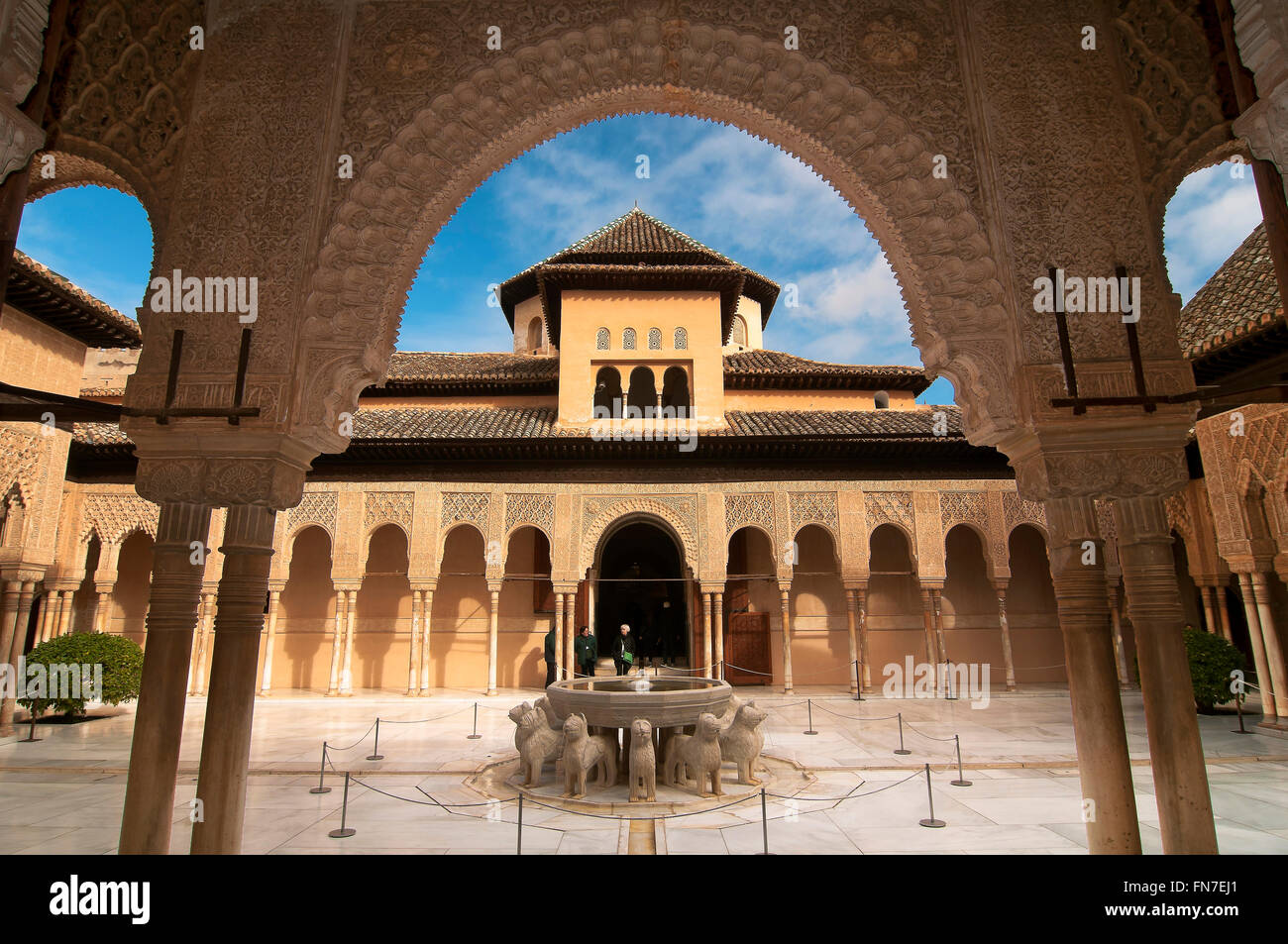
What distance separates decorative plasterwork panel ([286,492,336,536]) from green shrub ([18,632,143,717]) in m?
3.98

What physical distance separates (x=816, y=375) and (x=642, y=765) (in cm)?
1352

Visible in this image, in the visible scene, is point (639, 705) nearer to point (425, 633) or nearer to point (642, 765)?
point (642, 765)

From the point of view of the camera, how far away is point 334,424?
14.1 ft

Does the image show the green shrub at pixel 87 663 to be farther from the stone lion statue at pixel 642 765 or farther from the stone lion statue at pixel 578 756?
the stone lion statue at pixel 642 765

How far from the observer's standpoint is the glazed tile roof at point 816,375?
17.8 metres

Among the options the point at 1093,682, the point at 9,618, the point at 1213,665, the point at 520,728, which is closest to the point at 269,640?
the point at 9,618

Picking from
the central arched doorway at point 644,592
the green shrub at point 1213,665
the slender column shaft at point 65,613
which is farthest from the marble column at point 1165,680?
the slender column shaft at point 65,613

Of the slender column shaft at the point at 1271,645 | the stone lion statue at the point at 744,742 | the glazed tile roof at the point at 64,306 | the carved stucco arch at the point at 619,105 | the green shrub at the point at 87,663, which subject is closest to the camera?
the carved stucco arch at the point at 619,105

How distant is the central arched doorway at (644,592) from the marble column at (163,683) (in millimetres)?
15980

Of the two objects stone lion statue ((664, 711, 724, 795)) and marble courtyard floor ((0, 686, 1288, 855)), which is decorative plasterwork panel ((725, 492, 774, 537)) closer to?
marble courtyard floor ((0, 686, 1288, 855))

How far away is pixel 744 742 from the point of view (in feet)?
22.0

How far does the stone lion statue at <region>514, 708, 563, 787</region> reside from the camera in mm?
6758
